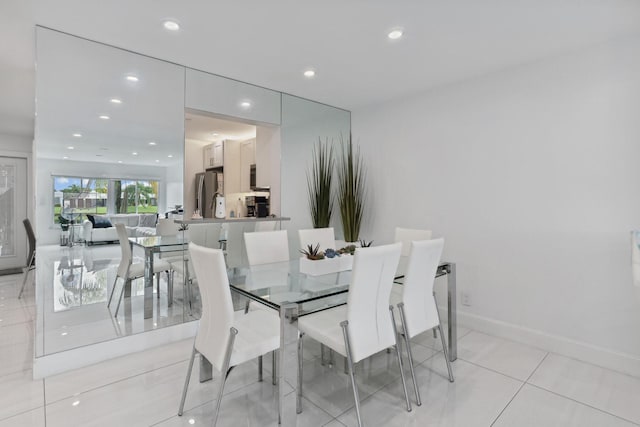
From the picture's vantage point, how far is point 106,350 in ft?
8.45

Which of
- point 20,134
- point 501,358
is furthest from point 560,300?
Answer: point 20,134

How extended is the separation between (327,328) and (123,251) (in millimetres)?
2026

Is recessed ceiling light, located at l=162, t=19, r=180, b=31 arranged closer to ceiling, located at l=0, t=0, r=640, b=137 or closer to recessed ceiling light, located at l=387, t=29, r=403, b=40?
ceiling, located at l=0, t=0, r=640, b=137

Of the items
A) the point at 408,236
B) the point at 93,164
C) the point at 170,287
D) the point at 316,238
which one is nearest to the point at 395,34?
the point at 408,236

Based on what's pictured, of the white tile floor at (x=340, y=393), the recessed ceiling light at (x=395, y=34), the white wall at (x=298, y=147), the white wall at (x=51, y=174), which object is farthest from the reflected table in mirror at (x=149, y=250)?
the recessed ceiling light at (x=395, y=34)

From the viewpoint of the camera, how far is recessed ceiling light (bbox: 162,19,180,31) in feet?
7.52

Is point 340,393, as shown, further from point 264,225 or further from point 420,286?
point 264,225

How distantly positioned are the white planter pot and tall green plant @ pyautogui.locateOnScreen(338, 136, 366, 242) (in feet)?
5.49

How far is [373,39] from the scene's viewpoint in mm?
2531

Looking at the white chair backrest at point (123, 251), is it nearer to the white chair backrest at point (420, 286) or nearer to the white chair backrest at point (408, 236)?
the white chair backrest at point (420, 286)

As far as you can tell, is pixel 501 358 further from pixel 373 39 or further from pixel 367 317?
pixel 373 39

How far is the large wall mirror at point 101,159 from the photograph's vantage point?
8.14 ft

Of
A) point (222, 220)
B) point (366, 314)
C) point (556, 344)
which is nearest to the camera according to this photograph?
point (366, 314)

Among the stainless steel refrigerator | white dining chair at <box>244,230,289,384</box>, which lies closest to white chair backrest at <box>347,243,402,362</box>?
white dining chair at <box>244,230,289,384</box>
